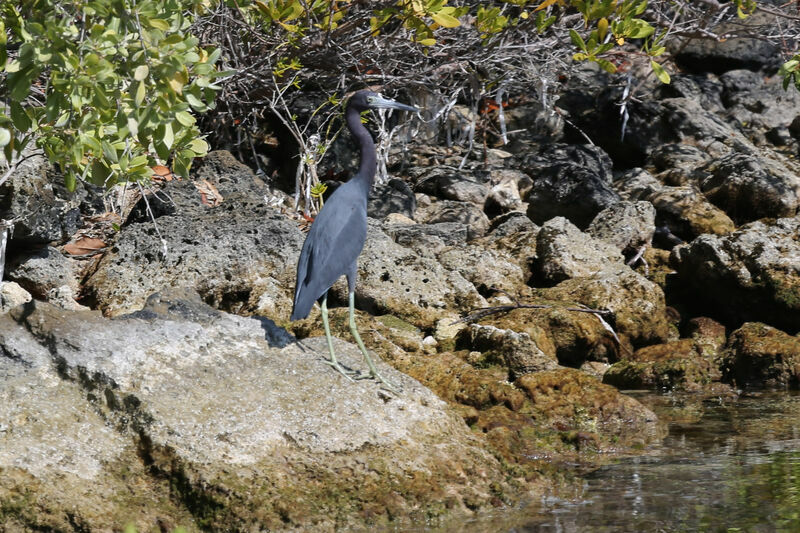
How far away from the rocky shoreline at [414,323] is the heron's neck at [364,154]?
3.32 feet

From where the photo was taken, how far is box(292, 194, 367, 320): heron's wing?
4.85m

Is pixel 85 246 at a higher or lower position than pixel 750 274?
lower

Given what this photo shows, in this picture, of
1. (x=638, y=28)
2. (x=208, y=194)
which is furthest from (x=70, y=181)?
(x=208, y=194)

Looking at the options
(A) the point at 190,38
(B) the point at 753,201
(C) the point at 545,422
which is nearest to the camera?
(A) the point at 190,38

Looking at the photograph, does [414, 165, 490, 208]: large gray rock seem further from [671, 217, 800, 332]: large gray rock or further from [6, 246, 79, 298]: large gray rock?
[6, 246, 79, 298]: large gray rock

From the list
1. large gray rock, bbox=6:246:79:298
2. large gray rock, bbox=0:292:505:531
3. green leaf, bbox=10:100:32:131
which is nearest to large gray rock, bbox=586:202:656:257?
large gray rock, bbox=6:246:79:298

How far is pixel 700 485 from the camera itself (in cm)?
437

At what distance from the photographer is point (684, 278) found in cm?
901

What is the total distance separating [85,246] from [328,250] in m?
3.83

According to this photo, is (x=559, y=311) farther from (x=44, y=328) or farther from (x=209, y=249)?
(x=44, y=328)

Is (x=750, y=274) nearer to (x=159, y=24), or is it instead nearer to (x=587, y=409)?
(x=587, y=409)

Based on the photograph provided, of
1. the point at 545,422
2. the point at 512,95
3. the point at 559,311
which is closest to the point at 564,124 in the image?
the point at 512,95

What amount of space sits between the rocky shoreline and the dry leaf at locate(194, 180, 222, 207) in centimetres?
3

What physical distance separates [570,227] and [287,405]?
568 centimetres
